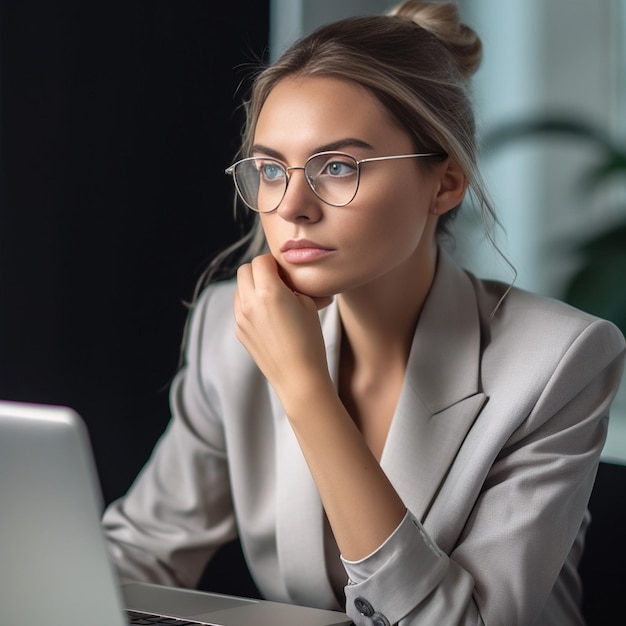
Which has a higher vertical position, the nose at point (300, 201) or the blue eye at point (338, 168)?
the blue eye at point (338, 168)

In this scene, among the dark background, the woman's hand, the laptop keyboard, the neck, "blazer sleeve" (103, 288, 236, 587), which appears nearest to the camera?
the laptop keyboard

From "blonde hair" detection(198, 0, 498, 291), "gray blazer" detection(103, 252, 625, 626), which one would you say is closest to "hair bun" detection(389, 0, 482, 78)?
"blonde hair" detection(198, 0, 498, 291)

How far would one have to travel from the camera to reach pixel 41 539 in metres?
0.78

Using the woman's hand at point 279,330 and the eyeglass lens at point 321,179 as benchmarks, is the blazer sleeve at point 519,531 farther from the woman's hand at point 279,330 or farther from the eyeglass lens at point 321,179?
the eyeglass lens at point 321,179

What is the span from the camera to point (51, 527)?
0.78m

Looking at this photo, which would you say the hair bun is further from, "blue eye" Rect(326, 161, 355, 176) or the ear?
"blue eye" Rect(326, 161, 355, 176)

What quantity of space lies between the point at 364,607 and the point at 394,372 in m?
0.43

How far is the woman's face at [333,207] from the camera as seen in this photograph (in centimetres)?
129

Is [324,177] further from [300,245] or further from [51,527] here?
[51,527]

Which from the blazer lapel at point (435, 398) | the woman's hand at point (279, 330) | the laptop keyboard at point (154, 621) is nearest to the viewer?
the laptop keyboard at point (154, 621)

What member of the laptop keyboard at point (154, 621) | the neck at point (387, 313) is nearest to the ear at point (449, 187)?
the neck at point (387, 313)

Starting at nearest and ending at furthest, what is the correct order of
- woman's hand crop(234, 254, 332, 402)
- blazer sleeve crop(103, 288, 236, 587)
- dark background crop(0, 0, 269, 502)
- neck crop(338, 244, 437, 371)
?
1. woman's hand crop(234, 254, 332, 402)
2. neck crop(338, 244, 437, 371)
3. blazer sleeve crop(103, 288, 236, 587)
4. dark background crop(0, 0, 269, 502)

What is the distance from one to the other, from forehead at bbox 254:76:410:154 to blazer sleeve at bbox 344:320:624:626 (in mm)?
395

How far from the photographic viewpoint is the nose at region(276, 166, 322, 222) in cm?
128
